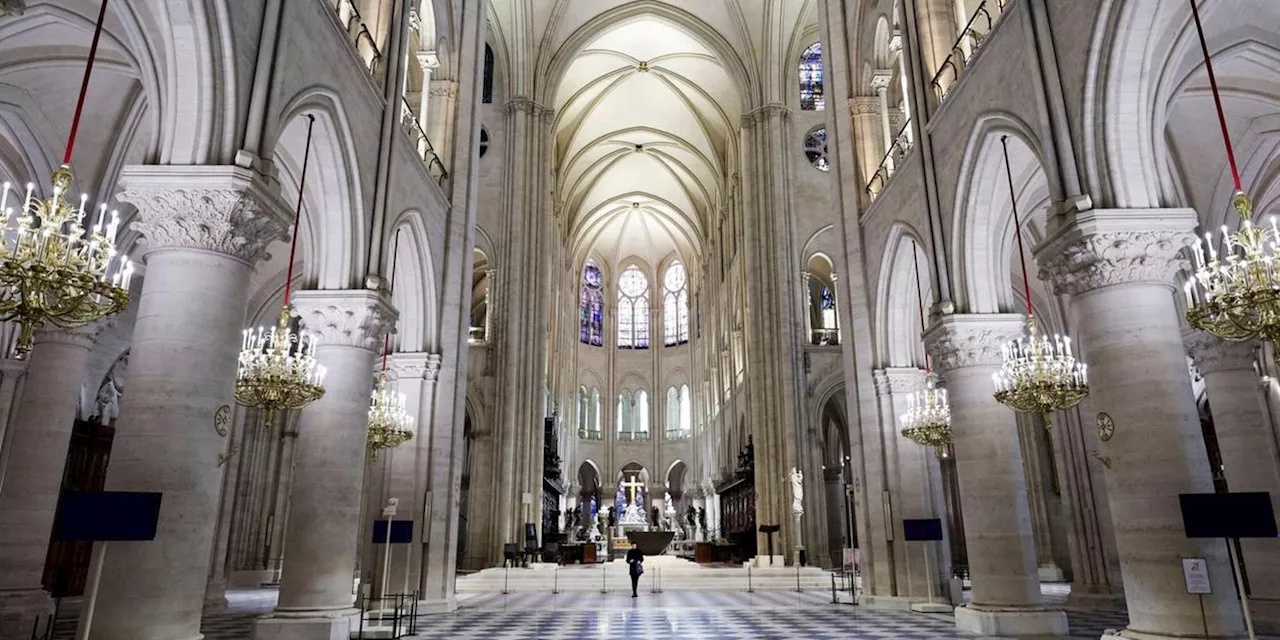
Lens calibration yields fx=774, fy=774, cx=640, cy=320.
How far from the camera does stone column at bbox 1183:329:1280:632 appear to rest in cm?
1093

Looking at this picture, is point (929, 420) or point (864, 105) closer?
point (929, 420)

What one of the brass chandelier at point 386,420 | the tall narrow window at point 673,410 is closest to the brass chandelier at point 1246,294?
the brass chandelier at point 386,420

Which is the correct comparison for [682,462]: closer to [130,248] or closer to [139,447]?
[130,248]

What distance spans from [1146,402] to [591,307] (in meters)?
41.8

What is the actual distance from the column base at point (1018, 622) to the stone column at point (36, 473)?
12.4 metres

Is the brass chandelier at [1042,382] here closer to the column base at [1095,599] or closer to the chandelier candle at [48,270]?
the column base at [1095,599]

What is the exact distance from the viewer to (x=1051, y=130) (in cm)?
838

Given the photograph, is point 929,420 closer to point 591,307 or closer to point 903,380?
point 903,380

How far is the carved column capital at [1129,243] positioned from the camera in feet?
24.8

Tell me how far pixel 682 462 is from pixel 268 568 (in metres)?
28.1

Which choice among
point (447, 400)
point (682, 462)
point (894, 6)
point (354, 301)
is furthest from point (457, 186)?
point (682, 462)

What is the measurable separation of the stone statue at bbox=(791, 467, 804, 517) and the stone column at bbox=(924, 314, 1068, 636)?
Result: 1131cm

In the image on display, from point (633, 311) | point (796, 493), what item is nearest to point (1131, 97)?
point (796, 493)

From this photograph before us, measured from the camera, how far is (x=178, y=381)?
257 inches
